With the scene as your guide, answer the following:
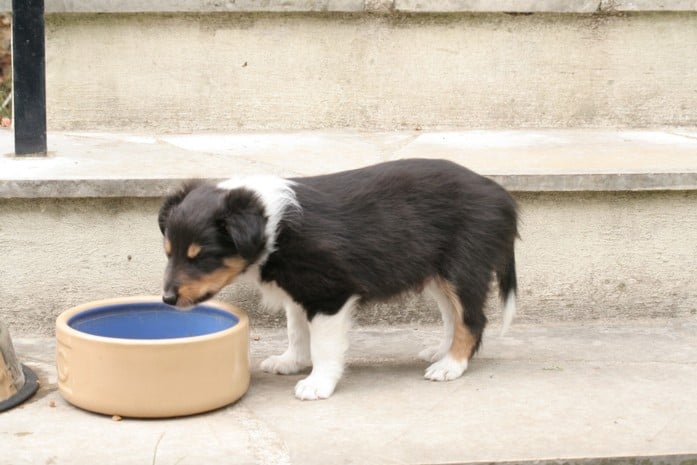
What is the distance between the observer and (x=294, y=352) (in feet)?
12.8

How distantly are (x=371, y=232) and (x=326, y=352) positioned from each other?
0.44m

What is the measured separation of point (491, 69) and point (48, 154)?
2.29m

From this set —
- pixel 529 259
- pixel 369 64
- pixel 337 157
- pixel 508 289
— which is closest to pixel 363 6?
pixel 369 64

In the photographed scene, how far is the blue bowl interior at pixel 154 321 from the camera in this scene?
366 cm

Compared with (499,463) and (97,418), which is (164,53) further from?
(499,463)

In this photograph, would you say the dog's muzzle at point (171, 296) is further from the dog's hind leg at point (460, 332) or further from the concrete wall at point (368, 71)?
the concrete wall at point (368, 71)

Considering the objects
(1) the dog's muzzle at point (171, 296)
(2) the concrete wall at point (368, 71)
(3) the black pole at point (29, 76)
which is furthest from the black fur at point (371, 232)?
(2) the concrete wall at point (368, 71)

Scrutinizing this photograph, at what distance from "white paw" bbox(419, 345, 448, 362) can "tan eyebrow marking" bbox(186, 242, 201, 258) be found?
1099 millimetres

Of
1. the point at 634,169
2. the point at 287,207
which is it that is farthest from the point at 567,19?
the point at 287,207

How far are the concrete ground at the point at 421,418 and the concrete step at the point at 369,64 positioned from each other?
1.59 m

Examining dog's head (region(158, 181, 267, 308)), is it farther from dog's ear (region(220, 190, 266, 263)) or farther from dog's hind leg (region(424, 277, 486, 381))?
dog's hind leg (region(424, 277, 486, 381))

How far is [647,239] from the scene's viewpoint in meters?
4.45

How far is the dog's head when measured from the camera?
3.37 m

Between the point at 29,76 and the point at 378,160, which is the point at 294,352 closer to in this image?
the point at 378,160
